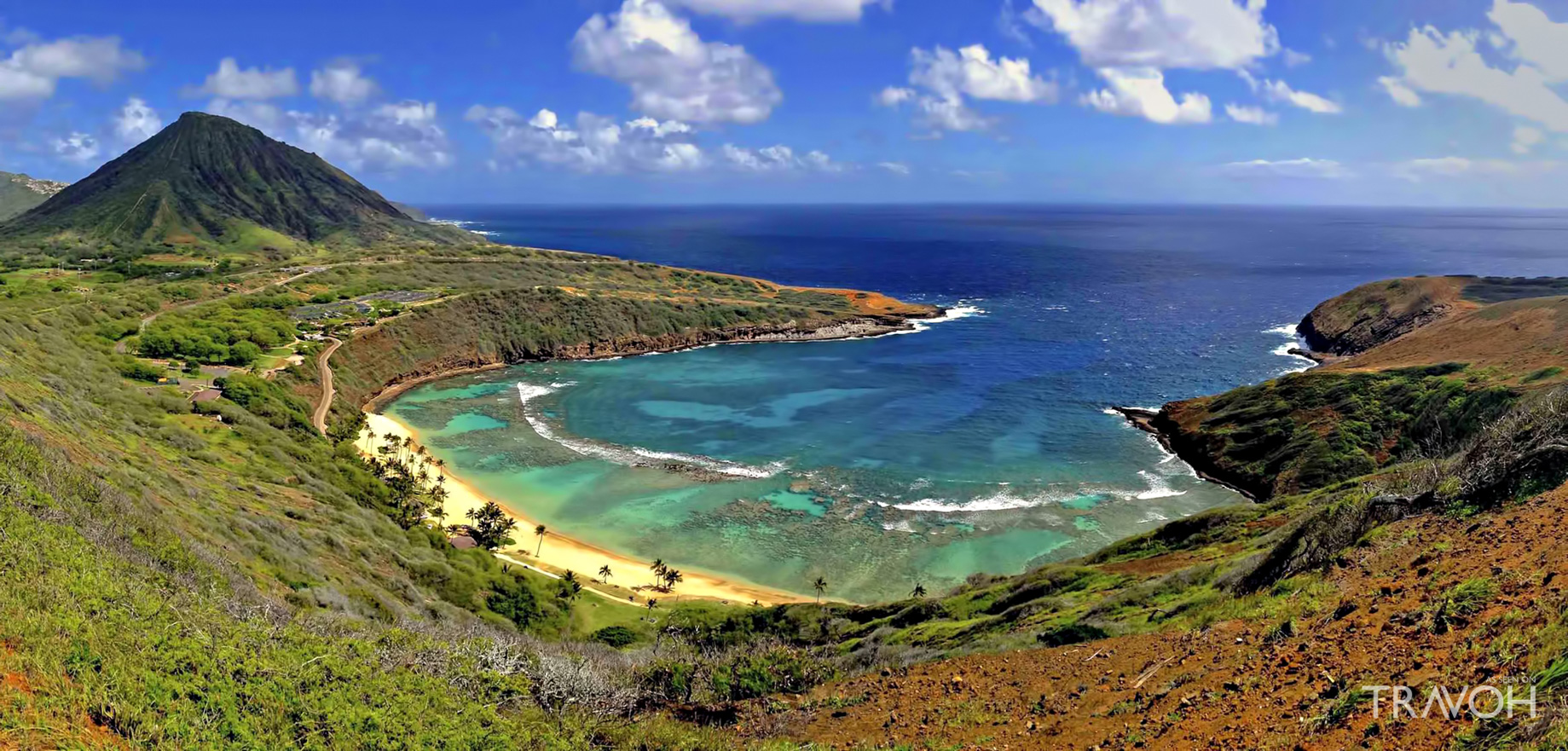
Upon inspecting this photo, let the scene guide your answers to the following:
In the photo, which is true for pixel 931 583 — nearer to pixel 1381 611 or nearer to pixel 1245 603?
pixel 1245 603

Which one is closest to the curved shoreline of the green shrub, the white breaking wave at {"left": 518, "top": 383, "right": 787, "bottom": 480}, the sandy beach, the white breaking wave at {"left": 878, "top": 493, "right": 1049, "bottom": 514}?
the white breaking wave at {"left": 518, "top": 383, "right": 787, "bottom": 480}

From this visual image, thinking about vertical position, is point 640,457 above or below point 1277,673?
below

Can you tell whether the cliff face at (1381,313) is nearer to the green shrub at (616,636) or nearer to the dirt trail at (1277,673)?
the dirt trail at (1277,673)

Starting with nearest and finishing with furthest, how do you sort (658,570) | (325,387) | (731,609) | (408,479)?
(731,609)
(658,570)
(408,479)
(325,387)

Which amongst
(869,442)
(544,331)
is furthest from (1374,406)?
(544,331)

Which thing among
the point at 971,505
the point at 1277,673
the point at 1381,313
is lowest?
the point at 971,505

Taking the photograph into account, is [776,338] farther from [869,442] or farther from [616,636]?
[616,636]
